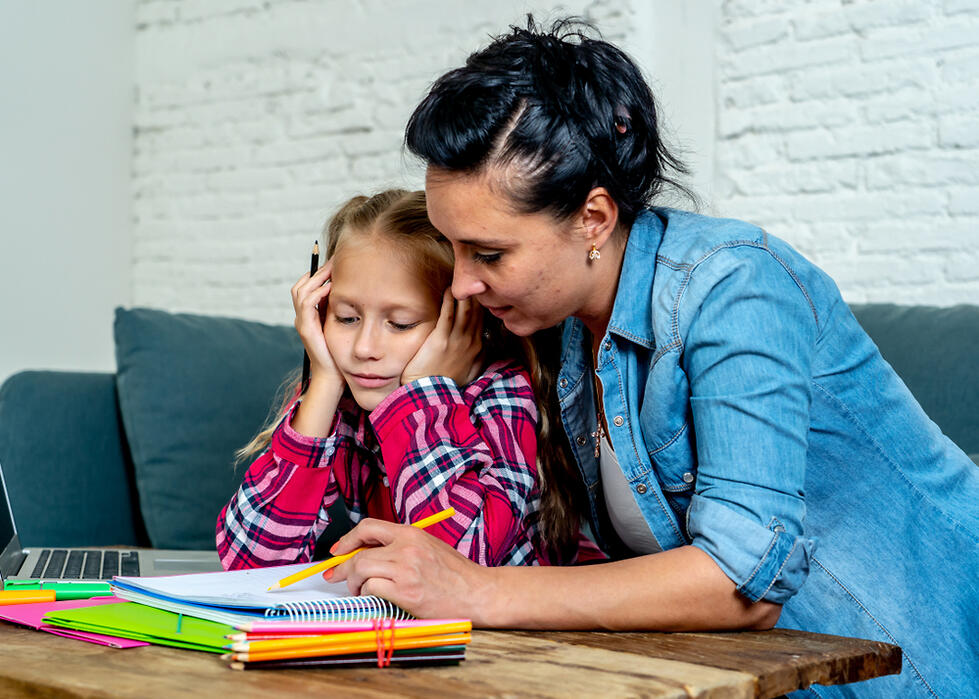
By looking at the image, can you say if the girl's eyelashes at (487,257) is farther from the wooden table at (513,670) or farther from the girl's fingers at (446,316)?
the wooden table at (513,670)

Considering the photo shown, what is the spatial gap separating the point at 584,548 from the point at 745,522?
50cm

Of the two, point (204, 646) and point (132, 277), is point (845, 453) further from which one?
point (132, 277)

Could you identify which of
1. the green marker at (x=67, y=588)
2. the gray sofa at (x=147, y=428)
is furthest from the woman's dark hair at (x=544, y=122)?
the gray sofa at (x=147, y=428)

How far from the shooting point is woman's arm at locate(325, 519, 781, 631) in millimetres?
880

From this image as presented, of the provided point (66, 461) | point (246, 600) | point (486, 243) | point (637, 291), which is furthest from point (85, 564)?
point (637, 291)

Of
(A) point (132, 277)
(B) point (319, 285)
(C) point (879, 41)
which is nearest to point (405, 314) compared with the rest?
(B) point (319, 285)

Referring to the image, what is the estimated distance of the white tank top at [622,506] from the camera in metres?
1.15

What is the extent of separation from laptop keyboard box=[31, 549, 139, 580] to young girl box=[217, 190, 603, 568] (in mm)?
153

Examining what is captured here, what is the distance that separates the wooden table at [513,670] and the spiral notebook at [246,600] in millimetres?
72

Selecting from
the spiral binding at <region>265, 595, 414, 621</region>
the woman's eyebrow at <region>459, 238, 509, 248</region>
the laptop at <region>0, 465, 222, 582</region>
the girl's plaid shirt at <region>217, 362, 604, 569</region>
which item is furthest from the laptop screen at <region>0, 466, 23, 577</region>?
the woman's eyebrow at <region>459, 238, 509, 248</region>

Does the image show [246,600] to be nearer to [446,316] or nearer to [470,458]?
[470,458]

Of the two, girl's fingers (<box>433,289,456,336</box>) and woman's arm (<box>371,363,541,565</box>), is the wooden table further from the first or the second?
girl's fingers (<box>433,289,456,336</box>)

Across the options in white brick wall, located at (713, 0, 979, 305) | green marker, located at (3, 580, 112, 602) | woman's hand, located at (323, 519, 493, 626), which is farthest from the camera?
white brick wall, located at (713, 0, 979, 305)

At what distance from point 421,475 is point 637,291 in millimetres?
358
